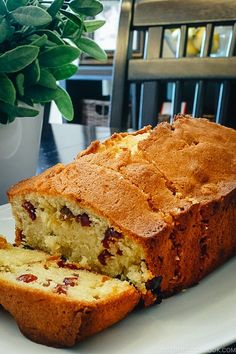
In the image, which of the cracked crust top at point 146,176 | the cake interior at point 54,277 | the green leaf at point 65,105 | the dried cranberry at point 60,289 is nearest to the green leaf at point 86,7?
the green leaf at point 65,105

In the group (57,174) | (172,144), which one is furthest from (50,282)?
(172,144)

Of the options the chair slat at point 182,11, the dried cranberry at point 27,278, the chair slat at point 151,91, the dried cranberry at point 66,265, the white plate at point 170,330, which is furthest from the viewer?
the chair slat at point 151,91

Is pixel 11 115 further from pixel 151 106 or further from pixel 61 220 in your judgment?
pixel 151 106

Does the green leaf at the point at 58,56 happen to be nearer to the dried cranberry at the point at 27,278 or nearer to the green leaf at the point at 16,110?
the green leaf at the point at 16,110

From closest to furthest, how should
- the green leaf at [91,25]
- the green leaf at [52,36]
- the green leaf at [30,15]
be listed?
the green leaf at [30,15] → the green leaf at [52,36] → the green leaf at [91,25]

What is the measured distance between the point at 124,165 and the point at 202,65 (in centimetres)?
110

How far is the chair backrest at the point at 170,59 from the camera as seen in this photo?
6.34ft

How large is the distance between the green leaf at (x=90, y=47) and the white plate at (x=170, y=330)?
29.4 inches

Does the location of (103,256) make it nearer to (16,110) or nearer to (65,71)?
(16,110)

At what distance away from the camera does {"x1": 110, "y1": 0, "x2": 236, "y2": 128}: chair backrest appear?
1933mm

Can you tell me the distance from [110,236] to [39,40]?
0.51 meters

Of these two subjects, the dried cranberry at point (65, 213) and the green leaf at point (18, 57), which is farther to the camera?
the green leaf at point (18, 57)

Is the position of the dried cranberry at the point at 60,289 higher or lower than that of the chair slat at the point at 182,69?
lower

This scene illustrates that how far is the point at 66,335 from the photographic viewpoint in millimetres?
742
